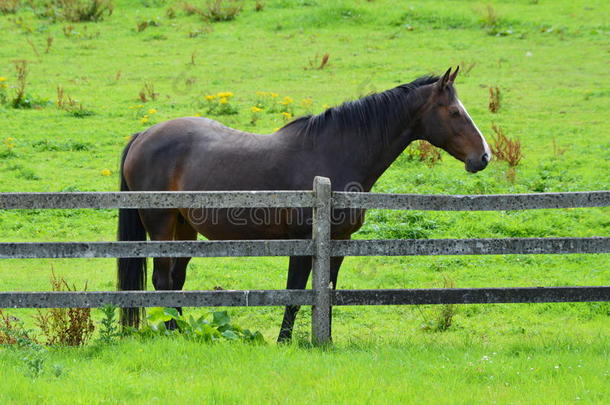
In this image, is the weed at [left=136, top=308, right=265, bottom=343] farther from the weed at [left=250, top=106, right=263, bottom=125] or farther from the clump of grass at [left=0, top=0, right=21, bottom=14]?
the clump of grass at [left=0, top=0, right=21, bottom=14]

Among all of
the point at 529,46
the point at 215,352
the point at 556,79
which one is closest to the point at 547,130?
the point at 556,79

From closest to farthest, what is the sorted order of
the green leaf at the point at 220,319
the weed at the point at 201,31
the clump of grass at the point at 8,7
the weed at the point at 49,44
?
the green leaf at the point at 220,319, the weed at the point at 49,44, the weed at the point at 201,31, the clump of grass at the point at 8,7

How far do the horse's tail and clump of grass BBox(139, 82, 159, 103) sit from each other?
29.3 feet

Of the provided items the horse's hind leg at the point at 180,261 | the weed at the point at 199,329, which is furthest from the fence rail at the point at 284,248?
the horse's hind leg at the point at 180,261

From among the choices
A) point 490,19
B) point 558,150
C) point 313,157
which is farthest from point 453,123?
point 490,19

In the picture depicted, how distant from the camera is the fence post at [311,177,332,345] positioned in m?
6.06

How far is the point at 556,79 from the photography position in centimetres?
1936

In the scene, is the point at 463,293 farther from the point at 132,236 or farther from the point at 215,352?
the point at 132,236

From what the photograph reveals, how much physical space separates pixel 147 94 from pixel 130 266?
1052cm

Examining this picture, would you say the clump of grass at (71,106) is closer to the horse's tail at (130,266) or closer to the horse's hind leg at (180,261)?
the horse's tail at (130,266)

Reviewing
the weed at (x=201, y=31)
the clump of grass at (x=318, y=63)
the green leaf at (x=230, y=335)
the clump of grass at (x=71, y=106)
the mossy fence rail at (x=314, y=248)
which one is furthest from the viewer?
the weed at (x=201, y=31)

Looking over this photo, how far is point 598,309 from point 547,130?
7573 mm

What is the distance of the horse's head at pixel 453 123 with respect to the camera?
7570mm

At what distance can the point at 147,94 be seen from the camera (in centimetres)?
1766
